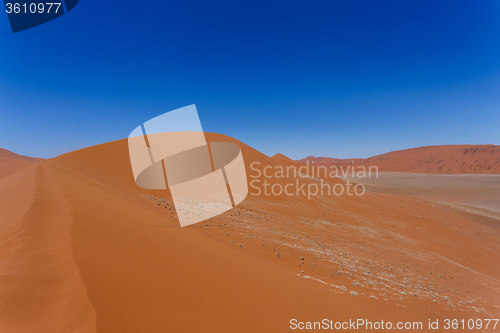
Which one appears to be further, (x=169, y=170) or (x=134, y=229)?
(x=169, y=170)

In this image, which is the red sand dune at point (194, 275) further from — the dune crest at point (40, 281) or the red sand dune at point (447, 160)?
the red sand dune at point (447, 160)

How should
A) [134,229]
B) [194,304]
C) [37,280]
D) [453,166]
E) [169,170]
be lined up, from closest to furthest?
[37,280], [194,304], [134,229], [169,170], [453,166]

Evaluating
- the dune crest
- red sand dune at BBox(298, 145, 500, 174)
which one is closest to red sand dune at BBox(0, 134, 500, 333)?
the dune crest

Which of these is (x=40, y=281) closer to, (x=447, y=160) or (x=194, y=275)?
(x=194, y=275)

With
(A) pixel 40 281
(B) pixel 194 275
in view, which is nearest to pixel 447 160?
(B) pixel 194 275

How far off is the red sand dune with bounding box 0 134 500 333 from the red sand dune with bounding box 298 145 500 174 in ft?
351

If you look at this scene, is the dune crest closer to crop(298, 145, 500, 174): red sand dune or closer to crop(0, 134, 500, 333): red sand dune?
crop(0, 134, 500, 333): red sand dune

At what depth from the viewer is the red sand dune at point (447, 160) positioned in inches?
3405

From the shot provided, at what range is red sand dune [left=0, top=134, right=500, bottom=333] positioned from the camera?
2098 mm

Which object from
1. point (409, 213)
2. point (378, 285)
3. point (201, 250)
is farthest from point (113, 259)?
point (409, 213)

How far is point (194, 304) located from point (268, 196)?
15005mm

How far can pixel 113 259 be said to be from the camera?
2863mm

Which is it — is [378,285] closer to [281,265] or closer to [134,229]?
[281,265]

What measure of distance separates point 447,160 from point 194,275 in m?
130
